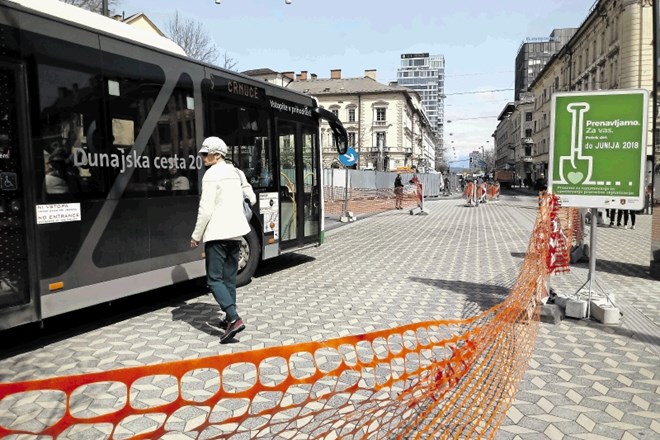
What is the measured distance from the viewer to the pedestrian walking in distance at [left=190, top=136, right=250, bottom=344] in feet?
16.4

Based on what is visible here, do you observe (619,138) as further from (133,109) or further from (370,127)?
(370,127)

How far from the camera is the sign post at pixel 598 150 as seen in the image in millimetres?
5984

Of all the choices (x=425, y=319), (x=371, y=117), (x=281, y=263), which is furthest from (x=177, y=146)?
(x=371, y=117)

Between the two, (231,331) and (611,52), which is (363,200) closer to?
(231,331)

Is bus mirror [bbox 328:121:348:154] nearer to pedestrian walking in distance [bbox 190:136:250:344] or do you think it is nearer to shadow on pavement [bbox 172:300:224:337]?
shadow on pavement [bbox 172:300:224:337]

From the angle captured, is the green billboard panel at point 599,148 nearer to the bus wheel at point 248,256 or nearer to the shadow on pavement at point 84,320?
the bus wheel at point 248,256

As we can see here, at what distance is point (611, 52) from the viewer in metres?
39.6

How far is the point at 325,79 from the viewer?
90.5 meters

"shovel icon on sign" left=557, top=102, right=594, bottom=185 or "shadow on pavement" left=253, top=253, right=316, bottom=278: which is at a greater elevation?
"shovel icon on sign" left=557, top=102, right=594, bottom=185

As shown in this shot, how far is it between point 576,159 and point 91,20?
5986mm

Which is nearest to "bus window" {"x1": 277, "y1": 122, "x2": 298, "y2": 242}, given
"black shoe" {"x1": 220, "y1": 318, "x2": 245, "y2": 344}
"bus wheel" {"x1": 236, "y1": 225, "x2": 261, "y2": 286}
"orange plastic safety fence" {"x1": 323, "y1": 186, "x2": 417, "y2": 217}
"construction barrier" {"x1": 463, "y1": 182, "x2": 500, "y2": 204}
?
"bus wheel" {"x1": 236, "y1": 225, "x2": 261, "y2": 286}

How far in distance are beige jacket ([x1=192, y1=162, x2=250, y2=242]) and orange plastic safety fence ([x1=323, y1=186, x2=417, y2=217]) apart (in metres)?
14.0

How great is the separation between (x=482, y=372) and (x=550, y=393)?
53 centimetres

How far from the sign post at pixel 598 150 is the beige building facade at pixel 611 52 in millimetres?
18715
